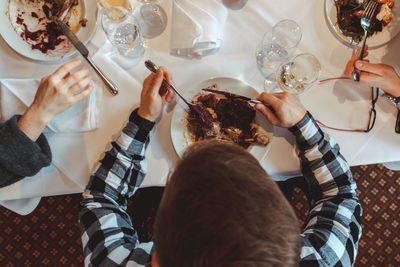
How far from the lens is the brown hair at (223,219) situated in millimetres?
524

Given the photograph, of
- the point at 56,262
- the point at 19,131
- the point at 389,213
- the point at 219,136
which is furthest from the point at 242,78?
the point at 56,262

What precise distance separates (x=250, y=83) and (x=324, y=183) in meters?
0.37

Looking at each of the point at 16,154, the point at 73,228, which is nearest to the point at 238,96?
the point at 16,154

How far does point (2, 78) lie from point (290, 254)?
3.02 feet

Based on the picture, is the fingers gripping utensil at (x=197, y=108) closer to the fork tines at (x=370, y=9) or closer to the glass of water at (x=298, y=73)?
the glass of water at (x=298, y=73)

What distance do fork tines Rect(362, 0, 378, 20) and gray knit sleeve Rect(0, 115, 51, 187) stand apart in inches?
38.4

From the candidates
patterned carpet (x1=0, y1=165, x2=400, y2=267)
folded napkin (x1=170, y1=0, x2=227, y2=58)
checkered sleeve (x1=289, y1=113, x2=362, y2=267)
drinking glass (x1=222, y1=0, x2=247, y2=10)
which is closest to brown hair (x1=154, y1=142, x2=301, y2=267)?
checkered sleeve (x1=289, y1=113, x2=362, y2=267)

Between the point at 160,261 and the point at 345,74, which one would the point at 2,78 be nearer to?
the point at 160,261

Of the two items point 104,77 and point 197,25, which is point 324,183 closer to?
point 197,25

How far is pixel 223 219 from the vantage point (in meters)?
0.53

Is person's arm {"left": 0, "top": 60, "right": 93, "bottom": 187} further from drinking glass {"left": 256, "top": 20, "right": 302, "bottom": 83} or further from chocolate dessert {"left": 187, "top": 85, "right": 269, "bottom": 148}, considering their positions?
drinking glass {"left": 256, "top": 20, "right": 302, "bottom": 83}

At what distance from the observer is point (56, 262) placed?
5.06 feet

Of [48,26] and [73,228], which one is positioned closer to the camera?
[48,26]

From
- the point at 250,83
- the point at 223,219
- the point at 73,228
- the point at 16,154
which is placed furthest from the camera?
the point at 73,228
